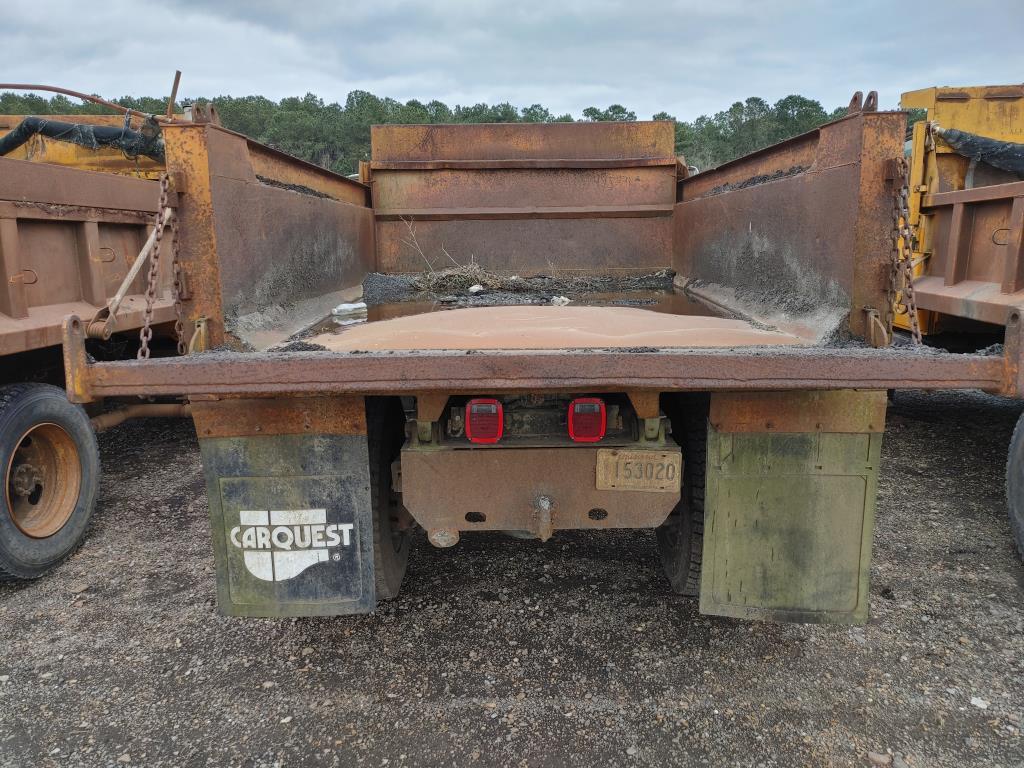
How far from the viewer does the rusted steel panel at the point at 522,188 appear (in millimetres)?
4254

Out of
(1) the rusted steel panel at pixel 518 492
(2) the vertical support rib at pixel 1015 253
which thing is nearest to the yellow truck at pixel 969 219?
(2) the vertical support rib at pixel 1015 253

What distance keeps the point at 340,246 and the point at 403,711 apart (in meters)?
2.14

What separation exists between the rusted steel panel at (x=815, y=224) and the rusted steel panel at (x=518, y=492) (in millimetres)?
841

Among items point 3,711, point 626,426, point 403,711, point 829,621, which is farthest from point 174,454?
point 829,621

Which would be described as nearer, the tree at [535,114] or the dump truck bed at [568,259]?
the dump truck bed at [568,259]

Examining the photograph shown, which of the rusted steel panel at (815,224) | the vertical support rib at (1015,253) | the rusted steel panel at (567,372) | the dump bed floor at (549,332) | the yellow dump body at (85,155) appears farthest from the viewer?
the yellow dump body at (85,155)

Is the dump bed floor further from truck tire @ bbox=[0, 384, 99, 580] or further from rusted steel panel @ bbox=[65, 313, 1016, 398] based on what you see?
truck tire @ bbox=[0, 384, 99, 580]

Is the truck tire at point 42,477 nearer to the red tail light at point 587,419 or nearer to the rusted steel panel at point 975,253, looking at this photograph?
the red tail light at point 587,419

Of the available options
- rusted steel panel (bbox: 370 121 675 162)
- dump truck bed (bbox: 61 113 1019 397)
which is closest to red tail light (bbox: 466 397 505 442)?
dump truck bed (bbox: 61 113 1019 397)

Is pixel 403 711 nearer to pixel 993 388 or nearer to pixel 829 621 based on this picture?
pixel 829 621

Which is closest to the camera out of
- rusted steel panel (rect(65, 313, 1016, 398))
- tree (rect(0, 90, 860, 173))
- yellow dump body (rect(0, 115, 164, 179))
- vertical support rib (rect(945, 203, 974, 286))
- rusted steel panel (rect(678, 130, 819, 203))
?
rusted steel panel (rect(65, 313, 1016, 398))

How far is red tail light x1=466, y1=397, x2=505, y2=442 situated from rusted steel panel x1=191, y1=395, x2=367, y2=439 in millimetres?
308

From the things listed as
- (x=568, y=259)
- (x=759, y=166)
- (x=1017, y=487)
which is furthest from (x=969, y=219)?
(x=568, y=259)

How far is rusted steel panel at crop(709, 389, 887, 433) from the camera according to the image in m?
2.02
